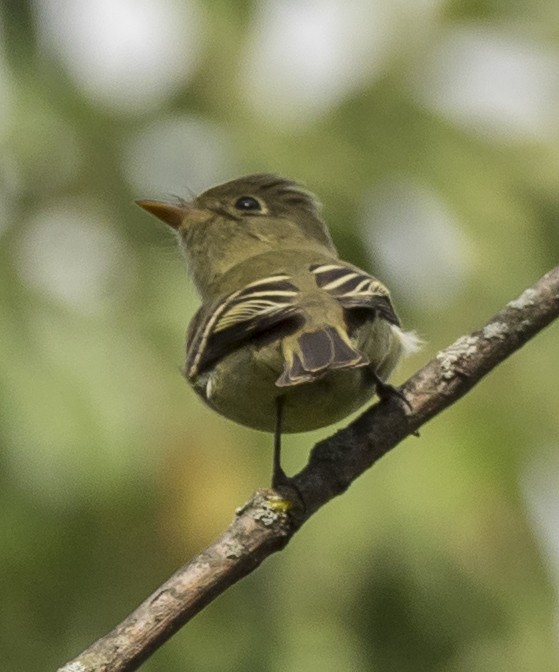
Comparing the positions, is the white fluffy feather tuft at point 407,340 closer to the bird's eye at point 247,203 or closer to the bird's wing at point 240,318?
the bird's wing at point 240,318

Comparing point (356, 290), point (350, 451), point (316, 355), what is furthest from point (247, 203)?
point (350, 451)

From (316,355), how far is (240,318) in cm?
34

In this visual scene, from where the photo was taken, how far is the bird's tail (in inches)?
143

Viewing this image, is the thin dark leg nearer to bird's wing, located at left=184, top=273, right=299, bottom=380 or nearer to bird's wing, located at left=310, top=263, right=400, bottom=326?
bird's wing, located at left=184, top=273, right=299, bottom=380

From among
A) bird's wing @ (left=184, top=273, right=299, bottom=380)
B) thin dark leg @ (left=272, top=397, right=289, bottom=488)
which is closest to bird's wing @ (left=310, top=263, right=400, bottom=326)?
bird's wing @ (left=184, top=273, right=299, bottom=380)

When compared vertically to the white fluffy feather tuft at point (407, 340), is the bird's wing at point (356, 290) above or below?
above

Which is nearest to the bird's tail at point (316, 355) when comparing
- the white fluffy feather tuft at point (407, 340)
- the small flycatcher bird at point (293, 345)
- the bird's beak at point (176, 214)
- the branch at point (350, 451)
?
the small flycatcher bird at point (293, 345)

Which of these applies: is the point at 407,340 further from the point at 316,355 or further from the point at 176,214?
the point at 176,214

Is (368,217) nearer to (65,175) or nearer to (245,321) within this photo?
(65,175)

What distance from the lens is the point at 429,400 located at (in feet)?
12.0

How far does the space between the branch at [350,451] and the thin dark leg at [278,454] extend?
43mm

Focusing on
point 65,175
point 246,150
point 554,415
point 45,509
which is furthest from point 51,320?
point 554,415

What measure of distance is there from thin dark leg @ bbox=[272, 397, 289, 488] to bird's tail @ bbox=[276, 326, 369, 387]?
0.20 m

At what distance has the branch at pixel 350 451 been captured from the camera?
10.3 feet
